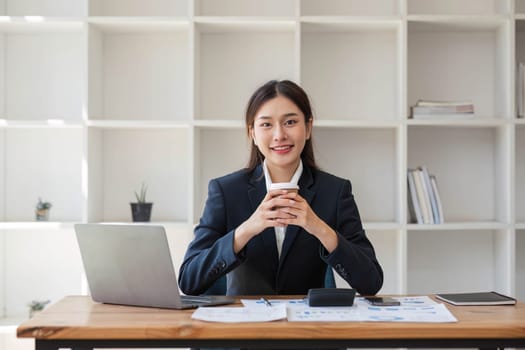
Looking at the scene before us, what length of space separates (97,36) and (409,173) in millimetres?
1723

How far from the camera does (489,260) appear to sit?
347cm

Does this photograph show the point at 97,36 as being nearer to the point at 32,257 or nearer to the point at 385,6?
the point at 32,257

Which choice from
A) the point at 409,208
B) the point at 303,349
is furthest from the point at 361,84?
the point at 303,349

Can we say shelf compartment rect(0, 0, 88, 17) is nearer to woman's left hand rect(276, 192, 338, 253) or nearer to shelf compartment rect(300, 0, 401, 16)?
shelf compartment rect(300, 0, 401, 16)

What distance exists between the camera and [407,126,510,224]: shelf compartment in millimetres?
3465

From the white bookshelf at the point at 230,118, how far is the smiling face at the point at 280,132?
119 centimetres

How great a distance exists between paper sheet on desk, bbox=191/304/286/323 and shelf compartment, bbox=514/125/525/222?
2.24 meters

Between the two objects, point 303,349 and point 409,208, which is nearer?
point 303,349

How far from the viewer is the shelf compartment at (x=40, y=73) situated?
3451 mm

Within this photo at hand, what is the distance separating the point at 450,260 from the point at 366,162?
0.70 meters

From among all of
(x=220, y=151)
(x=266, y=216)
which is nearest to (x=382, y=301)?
(x=266, y=216)

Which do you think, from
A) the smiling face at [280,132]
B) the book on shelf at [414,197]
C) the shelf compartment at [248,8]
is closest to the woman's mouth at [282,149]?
the smiling face at [280,132]

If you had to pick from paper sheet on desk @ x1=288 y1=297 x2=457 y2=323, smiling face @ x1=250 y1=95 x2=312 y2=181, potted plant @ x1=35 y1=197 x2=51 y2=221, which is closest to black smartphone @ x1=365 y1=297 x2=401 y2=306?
paper sheet on desk @ x1=288 y1=297 x2=457 y2=323

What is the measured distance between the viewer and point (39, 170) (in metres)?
3.45
